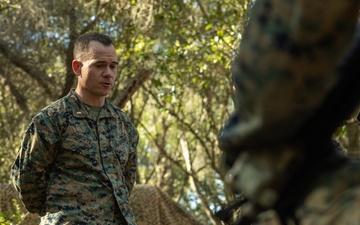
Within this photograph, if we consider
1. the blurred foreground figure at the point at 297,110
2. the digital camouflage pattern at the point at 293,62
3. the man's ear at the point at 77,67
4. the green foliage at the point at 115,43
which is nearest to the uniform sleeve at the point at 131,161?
the man's ear at the point at 77,67

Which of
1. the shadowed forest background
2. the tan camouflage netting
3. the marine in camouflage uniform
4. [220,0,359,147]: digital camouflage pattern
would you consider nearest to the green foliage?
the shadowed forest background

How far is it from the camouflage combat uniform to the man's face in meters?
0.14

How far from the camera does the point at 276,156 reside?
6.46ft

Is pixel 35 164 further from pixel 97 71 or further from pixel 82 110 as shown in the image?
pixel 97 71

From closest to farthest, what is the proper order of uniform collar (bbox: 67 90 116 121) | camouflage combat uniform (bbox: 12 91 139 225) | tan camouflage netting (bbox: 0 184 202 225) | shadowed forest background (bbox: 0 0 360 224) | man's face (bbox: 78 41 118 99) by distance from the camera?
camouflage combat uniform (bbox: 12 91 139 225), uniform collar (bbox: 67 90 116 121), man's face (bbox: 78 41 118 99), tan camouflage netting (bbox: 0 184 202 225), shadowed forest background (bbox: 0 0 360 224)

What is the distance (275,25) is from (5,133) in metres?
12.7

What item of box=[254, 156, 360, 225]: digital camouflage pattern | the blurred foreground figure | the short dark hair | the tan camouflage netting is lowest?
box=[254, 156, 360, 225]: digital camouflage pattern

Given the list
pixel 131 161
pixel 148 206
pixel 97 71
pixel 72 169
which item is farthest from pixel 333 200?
pixel 148 206

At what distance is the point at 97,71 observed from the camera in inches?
196

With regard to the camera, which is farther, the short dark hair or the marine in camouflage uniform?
the short dark hair

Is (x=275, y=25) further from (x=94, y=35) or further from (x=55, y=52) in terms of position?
(x=55, y=52)

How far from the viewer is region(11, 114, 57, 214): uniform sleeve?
184 inches

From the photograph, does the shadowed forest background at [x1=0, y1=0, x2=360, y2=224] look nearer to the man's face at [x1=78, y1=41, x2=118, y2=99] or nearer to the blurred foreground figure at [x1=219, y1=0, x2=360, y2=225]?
the man's face at [x1=78, y1=41, x2=118, y2=99]

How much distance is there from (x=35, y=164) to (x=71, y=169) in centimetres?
20
